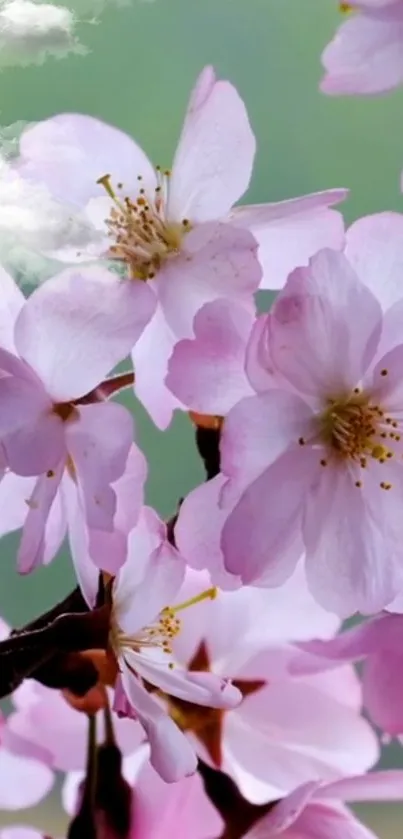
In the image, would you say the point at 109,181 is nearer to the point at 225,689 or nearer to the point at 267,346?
the point at 267,346

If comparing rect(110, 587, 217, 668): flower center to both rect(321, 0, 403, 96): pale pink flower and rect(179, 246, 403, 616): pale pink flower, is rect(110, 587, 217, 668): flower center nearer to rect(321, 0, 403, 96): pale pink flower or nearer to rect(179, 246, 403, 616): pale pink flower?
rect(179, 246, 403, 616): pale pink flower

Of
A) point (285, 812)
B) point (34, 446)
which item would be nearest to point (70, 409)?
point (34, 446)

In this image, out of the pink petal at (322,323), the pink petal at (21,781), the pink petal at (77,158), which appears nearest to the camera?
the pink petal at (322,323)

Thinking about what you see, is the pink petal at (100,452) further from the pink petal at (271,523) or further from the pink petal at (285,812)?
the pink petal at (285,812)

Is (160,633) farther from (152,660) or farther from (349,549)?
(349,549)

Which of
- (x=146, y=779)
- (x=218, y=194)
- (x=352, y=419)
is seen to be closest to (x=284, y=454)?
(x=352, y=419)

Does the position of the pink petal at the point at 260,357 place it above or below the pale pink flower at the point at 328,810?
above

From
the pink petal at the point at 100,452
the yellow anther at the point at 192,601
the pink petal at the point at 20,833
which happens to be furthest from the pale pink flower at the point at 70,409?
→ the pink petal at the point at 20,833

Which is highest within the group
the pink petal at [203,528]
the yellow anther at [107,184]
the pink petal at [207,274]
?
the yellow anther at [107,184]

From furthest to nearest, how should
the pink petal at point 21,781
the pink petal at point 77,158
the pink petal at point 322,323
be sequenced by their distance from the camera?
the pink petal at point 21,781, the pink petal at point 77,158, the pink petal at point 322,323
